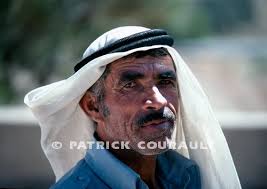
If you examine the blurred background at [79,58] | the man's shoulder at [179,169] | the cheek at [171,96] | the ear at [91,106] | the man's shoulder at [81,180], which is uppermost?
the cheek at [171,96]

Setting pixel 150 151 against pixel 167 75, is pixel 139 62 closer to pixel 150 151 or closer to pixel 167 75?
pixel 167 75

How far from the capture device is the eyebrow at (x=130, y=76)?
2.71 m

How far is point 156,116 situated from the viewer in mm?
2654

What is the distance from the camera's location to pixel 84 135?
307 centimetres

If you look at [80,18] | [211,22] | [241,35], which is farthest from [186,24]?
[80,18]

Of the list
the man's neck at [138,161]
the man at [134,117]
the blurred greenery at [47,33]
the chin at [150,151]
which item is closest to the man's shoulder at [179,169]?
the man at [134,117]

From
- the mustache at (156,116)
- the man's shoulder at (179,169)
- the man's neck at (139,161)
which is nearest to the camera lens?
the mustache at (156,116)

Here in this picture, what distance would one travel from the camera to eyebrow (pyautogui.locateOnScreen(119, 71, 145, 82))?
2.71m

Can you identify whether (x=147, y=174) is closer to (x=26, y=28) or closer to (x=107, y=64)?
(x=107, y=64)

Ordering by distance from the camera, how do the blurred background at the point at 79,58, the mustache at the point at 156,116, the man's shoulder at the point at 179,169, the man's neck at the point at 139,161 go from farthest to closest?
the blurred background at the point at 79,58 < the man's shoulder at the point at 179,169 < the man's neck at the point at 139,161 < the mustache at the point at 156,116

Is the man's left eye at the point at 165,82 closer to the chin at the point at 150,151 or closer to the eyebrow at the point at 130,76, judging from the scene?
the eyebrow at the point at 130,76

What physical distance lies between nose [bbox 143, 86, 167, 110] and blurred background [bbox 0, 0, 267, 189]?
396cm

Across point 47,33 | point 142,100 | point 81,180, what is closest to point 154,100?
point 142,100

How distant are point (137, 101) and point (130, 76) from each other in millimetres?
103
